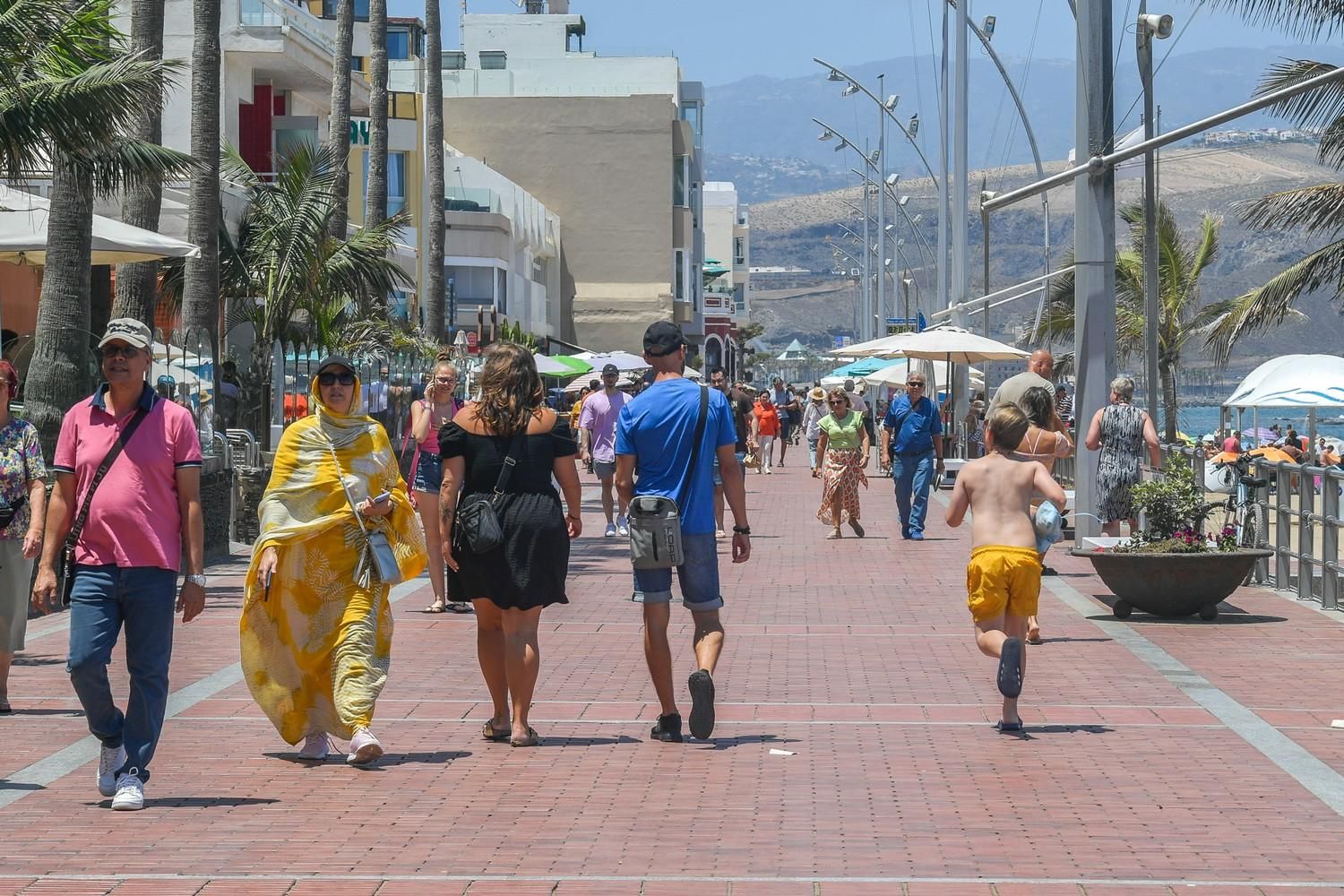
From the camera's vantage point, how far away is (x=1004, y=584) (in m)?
8.79

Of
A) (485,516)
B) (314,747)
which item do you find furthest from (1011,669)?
(314,747)

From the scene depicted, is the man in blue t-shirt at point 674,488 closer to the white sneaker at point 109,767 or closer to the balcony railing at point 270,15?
the white sneaker at point 109,767

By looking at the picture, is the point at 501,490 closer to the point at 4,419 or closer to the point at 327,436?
the point at 327,436

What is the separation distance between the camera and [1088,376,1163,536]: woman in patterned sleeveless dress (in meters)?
15.0

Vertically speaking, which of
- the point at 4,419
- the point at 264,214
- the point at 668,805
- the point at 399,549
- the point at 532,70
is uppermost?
the point at 532,70

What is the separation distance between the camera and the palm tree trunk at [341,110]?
88.2ft

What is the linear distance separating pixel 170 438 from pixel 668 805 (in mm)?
2258

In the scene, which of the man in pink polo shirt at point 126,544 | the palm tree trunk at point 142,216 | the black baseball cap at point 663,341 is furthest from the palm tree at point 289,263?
the man in pink polo shirt at point 126,544

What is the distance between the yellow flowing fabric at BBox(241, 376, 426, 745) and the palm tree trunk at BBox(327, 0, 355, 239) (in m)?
19.1

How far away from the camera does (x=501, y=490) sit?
319 inches

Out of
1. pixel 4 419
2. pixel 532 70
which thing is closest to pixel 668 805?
pixel 4 419

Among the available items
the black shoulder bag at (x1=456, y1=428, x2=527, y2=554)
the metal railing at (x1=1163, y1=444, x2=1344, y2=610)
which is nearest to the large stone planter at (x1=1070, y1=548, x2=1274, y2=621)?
the metal railing at (x1=1163, y1=444, x2=1344, y2=610)

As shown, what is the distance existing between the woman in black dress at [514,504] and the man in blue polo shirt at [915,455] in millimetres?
12581

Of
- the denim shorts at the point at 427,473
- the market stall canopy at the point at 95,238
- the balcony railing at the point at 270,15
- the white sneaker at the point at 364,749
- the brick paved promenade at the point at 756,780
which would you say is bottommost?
the brick paved promenade at the point at 756,780
